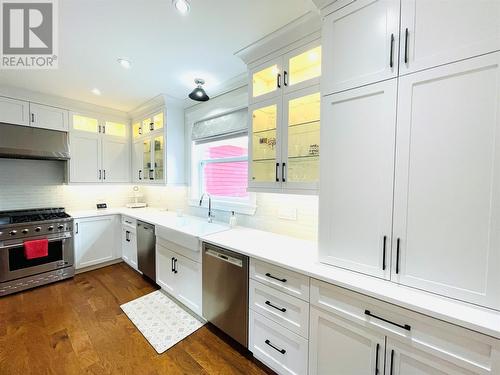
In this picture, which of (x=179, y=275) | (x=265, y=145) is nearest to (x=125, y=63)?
(x=265, y=145)

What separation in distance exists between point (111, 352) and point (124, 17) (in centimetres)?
262

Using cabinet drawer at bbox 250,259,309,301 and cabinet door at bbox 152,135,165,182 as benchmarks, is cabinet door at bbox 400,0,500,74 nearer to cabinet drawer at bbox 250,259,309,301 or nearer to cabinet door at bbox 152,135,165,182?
cabinet drawer at bbox 250,259,309,301

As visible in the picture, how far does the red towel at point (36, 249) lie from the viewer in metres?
2.58

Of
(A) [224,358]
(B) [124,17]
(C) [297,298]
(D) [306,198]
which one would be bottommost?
(A) [224,358]

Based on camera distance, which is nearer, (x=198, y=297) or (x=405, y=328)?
(x=405, y=328)

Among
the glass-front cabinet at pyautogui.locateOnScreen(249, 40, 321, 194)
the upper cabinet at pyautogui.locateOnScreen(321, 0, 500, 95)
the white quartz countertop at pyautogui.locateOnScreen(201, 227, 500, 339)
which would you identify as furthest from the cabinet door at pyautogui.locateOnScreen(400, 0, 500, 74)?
the white quartz countertop at pyautogui.locateOnScreen(201, 227, 500, 339)

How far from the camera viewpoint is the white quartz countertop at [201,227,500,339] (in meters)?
0.87

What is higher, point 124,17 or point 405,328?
point 124,17

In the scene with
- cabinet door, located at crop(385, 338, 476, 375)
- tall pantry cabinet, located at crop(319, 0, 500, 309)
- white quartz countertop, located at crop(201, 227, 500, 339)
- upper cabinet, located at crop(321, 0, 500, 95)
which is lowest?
cabinet door, located at crop(385, 338, 476, 375)

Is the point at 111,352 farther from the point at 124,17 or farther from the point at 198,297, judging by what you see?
the point at 124,17

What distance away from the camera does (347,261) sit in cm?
128

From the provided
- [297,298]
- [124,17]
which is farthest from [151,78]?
[297,298]

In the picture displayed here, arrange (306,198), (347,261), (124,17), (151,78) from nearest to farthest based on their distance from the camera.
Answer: (347,261) < (124,17) < (306,198) < (151,78)

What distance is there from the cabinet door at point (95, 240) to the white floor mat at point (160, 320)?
4.14ft
